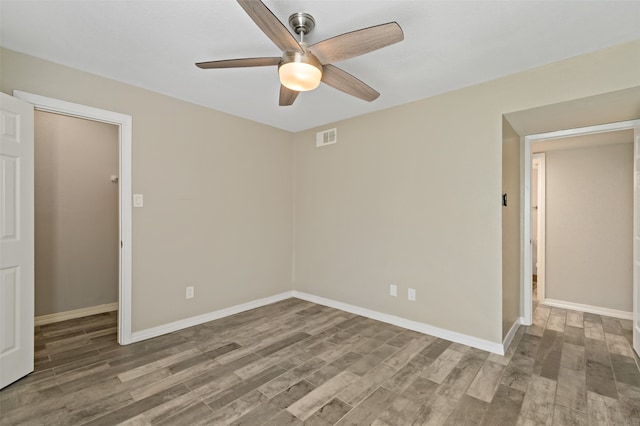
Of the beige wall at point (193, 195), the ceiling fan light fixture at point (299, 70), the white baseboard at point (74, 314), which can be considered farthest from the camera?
the white baseboard at point (74, 314)

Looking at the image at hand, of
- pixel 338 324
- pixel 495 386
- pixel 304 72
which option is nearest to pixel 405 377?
pixel 495 386

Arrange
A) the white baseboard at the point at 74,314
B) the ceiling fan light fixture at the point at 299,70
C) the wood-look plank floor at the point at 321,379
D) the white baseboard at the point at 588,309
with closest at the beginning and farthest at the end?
the ceiling fan light fixture at the point at 299,70, the wood-look plank floor at the point at 321,379, the white baseboard at the point at 74,314, the white baseboard at the point at 588,309

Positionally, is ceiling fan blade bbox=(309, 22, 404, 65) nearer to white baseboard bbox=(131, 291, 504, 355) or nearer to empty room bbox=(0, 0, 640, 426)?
empty room bbox=(0, 0, 640, 426)

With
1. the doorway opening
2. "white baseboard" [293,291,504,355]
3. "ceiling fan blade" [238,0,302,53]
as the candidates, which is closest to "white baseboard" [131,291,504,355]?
"white baseboard" [293,291,504,355]

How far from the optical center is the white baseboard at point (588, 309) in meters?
3.67

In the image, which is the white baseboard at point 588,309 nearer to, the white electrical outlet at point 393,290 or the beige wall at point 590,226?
the beige wall at point 590,226

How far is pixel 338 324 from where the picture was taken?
11.1ft

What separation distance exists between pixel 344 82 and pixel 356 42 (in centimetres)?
48

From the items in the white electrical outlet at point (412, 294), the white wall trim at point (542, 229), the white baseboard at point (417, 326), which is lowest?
the white baseboard at point (417, 326)

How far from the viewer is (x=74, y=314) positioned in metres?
3.57

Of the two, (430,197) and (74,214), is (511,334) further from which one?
(74,214)

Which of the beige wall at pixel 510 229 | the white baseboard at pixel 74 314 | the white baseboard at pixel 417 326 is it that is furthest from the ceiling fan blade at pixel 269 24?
the white baseboard at pixel 74 314

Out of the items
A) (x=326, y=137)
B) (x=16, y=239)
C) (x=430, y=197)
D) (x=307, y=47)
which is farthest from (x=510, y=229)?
(x=16, y=239)

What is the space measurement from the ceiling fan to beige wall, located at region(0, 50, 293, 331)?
1456 millimetres
